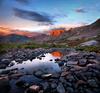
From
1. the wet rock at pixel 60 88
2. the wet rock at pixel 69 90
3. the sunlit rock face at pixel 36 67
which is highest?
the sunlit rock face at pixel 36 67

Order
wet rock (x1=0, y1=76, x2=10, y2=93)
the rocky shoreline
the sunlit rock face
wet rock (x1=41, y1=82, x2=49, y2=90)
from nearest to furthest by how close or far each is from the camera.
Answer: the rocky shoreline → wet rock (x1=41, y1=82, x2=49, y2=90) → wet rock (x1=0, y1=76, x2=10, y2=93) → the sunlit rock face

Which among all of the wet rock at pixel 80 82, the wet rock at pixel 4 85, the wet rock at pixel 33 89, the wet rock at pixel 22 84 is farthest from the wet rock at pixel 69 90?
the wet rock at pixel 4 85

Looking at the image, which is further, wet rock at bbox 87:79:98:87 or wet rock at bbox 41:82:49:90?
wet rock at bbox 87:79:98:87

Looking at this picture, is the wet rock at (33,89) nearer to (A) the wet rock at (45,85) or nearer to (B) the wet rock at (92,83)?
(A) the wet rock at (45,85)

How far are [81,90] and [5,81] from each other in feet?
22.3

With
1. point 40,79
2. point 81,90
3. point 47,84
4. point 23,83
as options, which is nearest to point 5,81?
point 23,83

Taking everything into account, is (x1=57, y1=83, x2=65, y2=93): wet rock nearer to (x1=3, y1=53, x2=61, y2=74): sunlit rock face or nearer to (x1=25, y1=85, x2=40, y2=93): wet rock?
(x1=25, y1=85, x2=40, y2=93): wet rock

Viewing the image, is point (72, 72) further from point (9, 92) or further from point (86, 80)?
point (9, 92)

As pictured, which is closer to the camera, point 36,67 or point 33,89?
point 33,89

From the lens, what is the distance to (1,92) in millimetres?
12508

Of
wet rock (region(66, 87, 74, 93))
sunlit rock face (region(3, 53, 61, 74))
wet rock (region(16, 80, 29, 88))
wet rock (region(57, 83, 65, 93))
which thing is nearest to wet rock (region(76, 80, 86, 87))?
wet rock (region(66, 87, 74, 93))

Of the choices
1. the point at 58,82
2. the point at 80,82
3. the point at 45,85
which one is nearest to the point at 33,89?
the point at 45,85

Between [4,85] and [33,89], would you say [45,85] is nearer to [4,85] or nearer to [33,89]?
[33,89]

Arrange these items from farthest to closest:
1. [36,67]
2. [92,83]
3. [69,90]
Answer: [36,67], [92,83], [69,90]
